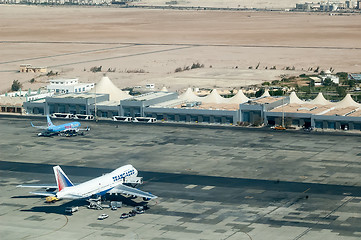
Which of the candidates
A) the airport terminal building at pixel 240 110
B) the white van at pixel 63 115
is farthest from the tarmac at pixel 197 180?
the white van at pixel 63 115

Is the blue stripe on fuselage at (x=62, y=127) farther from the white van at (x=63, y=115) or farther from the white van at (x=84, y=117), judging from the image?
the white van at (x=63, y=115)

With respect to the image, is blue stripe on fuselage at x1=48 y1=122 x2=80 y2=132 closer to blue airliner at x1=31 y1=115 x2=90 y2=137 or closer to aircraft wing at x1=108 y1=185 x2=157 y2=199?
blue airliner at x1=31 y1=115 x2=90 y2=137

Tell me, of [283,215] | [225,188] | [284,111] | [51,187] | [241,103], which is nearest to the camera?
[283,215]

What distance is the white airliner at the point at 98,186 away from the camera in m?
104

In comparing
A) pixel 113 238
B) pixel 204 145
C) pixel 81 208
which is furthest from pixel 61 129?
pixel 113 238

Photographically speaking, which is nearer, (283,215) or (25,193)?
(283,215)

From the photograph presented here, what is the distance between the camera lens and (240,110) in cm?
18400

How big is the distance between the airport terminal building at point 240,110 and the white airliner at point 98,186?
6907cm

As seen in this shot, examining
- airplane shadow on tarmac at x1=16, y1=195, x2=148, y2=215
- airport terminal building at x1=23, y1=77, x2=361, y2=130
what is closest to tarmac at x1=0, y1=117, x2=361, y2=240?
airplane shadow on tarmac at x1=16, y1=195, x2=148, y2=215

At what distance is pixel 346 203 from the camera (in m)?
110

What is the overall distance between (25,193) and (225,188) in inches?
1281

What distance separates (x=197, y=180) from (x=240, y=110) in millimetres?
60872

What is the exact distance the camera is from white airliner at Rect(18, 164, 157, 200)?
104m

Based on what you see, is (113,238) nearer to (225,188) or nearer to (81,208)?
(81,208)
